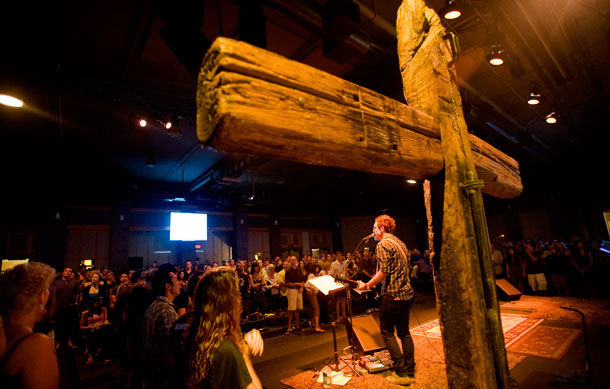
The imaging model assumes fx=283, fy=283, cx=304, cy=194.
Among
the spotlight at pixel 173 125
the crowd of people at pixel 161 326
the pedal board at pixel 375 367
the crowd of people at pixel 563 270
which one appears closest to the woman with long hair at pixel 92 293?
the crowd of people at pixel 161 326

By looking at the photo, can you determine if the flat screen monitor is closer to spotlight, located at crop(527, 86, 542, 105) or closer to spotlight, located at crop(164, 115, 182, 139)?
spotlight, located at crop(164, 115, 182, 139)

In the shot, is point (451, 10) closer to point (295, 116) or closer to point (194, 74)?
point (194, 74)

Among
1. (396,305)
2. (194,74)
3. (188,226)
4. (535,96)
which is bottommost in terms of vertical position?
(396,305)

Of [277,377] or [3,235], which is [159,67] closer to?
[277,377]

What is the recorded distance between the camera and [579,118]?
808 centimetres

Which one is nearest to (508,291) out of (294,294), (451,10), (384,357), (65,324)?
(384,357)

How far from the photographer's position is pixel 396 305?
10.2 ft

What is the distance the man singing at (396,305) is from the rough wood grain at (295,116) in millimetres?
2157

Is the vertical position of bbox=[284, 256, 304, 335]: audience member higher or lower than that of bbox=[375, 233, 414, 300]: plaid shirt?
lower

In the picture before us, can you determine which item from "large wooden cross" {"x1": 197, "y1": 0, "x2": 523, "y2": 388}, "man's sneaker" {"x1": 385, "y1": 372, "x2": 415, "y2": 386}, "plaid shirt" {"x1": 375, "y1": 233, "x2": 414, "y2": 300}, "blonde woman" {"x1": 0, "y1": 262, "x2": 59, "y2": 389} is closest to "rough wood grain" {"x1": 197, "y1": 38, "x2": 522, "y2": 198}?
"large wooden cross" {"x1": 197, "y1": 0, "x2": 523, "y2": 388}

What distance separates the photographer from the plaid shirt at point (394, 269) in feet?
10.3

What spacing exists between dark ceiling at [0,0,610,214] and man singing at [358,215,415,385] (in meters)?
2.49

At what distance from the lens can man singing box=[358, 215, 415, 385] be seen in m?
3.13

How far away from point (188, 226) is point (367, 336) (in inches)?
400
